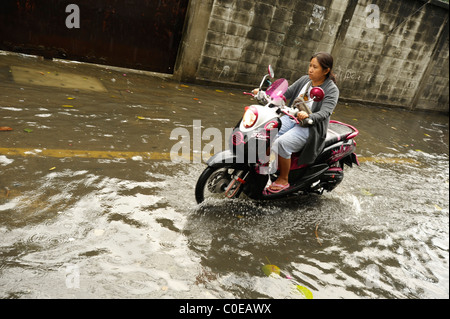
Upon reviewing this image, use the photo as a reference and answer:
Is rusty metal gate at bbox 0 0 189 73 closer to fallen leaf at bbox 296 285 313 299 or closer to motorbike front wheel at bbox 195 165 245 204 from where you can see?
motorbike front wheel at bbox 195 165 245 204

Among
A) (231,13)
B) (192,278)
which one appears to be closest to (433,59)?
(231,13)

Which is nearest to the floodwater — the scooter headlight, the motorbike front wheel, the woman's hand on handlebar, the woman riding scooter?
the motorbike front wheel

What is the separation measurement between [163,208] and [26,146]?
1.72m

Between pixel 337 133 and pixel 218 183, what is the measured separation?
62.5 inches

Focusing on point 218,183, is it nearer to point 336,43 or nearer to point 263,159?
point 263,159

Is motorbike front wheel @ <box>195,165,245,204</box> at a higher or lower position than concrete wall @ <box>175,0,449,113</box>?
lower

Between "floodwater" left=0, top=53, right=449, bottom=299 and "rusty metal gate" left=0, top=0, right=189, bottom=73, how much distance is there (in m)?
1.01

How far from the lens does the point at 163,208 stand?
11.0ft

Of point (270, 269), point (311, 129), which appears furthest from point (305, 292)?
point (311, 129)

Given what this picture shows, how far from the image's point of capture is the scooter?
319 centimetres

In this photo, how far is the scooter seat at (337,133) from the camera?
3918 millimetres
